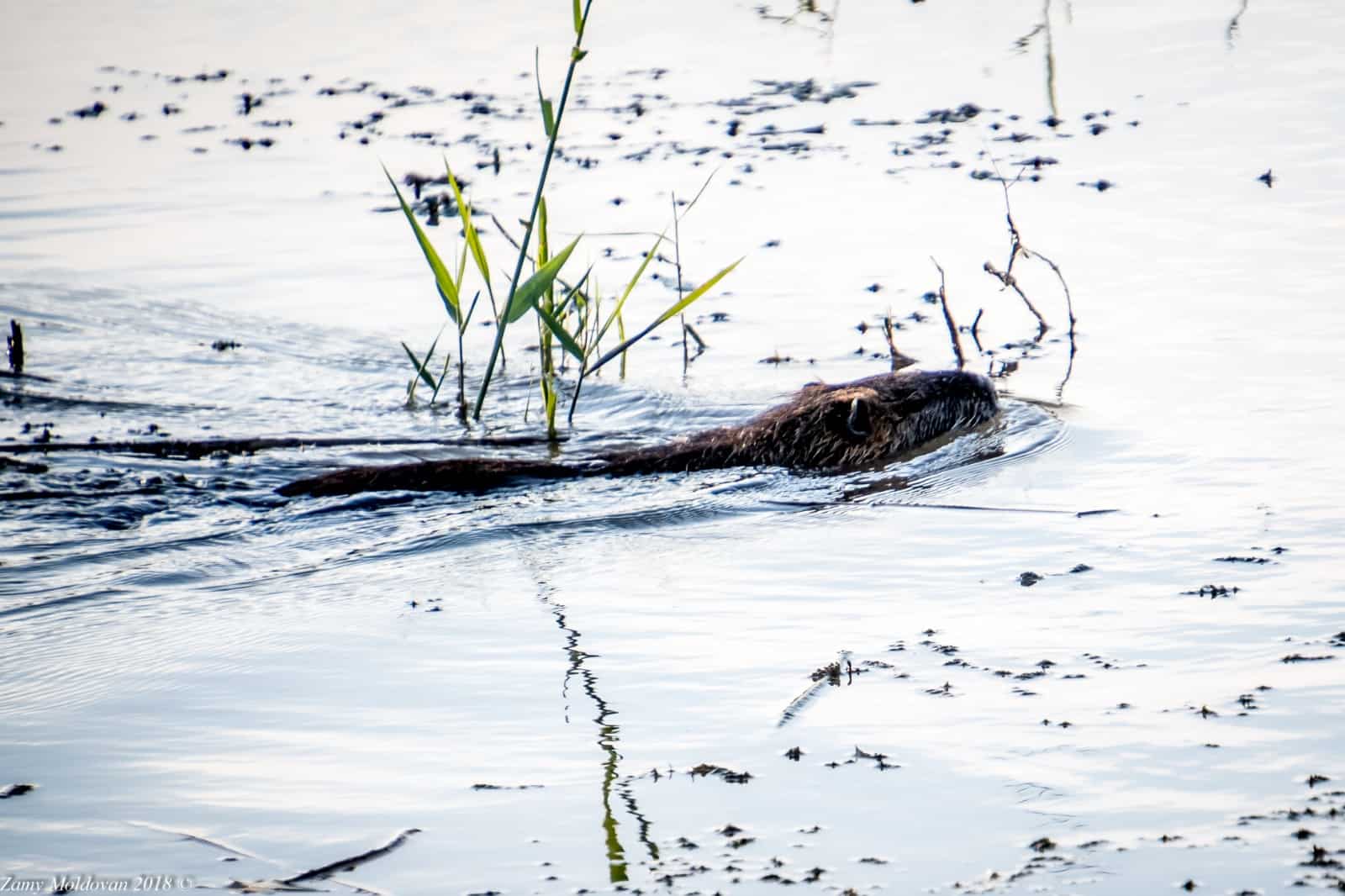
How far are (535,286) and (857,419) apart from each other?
1.45 metres

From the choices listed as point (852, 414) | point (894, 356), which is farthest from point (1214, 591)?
point (894, 356)

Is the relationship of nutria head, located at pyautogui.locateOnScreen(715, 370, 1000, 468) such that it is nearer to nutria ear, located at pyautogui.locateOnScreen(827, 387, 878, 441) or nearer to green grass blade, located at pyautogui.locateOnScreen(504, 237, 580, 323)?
nutria ear, located at pyautogui.locateOnScreen(827, 387, 878, 441)

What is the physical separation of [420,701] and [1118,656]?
1.66 meters

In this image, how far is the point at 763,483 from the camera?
20.6 feet

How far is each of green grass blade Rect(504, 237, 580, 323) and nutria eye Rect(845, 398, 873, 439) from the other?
4.33 feet

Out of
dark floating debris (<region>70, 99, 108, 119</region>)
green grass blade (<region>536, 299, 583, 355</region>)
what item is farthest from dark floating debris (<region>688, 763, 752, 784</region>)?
dark floating debris (<region>70, 99, 108, 119</region>)

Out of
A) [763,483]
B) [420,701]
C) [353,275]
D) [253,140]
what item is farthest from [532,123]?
[420,701]

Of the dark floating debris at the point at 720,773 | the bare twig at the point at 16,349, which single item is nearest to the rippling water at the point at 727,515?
the dark floating debris at the point at 720,773

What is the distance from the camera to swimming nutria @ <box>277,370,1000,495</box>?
6023 millimetres

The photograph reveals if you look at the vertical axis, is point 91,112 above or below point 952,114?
above

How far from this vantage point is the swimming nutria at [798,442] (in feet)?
19.8

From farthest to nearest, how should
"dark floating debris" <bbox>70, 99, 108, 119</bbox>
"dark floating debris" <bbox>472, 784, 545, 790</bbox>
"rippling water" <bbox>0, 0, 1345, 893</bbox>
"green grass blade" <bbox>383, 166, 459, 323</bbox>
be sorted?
"dark floating debris" <bbox>70, 99, 108, 119</bbox>, "green grass blade" <bbox>383, 166, 459, 323</bbox>, "dark floating debris" <bbox>472, 784, 545, 790</bbox>, "rippling water" <bbox>0, 0, 1345, 893</bbox>

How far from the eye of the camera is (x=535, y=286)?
19.2ft

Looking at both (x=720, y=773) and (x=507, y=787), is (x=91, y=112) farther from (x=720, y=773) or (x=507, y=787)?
(x=720, y=773)
